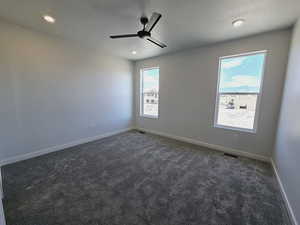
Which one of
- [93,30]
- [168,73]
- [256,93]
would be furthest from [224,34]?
[93,30]

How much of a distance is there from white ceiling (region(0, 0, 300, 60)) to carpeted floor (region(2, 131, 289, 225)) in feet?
8.65

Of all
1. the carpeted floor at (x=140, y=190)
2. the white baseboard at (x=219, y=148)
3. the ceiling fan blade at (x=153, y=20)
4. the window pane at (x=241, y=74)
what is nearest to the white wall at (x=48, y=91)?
the carpeted floor at (x=140, y=190)

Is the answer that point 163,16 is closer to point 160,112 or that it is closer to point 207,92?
point 207,92

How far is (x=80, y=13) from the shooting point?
2.08 meters

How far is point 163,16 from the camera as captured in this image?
211cm

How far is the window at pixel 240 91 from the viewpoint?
2.76m

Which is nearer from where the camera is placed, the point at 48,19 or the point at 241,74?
the point at 48,19

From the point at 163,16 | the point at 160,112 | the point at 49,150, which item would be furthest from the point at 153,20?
the point at 49,150

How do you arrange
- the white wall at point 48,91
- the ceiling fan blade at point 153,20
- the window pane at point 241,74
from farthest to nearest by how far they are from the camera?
the window pane at point 241,74 → the white wall at point 48,91 → the ceiling fan blade at point 153,20

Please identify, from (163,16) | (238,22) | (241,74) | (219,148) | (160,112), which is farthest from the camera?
(160,112)

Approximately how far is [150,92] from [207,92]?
204 centimetres

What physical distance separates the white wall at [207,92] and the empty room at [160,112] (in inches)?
1.0

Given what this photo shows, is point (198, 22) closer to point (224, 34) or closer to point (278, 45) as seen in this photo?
point (224, 34)

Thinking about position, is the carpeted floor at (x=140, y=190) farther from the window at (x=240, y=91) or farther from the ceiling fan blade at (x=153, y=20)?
the ceiling fan blade at (x=153, y=20)
